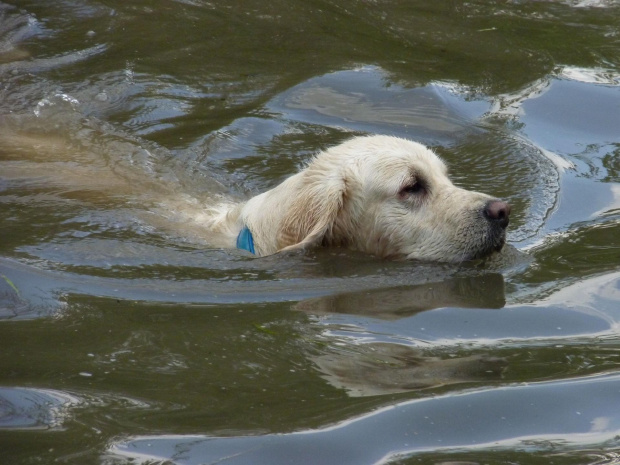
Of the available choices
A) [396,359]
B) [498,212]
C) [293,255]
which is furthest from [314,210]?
[396,359]

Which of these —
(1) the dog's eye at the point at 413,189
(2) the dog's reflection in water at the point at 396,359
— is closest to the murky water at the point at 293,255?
(2) the dog's reflection in water at the point at 396,359

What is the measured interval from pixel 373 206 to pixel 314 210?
0.40m

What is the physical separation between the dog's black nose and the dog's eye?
0.50 metres

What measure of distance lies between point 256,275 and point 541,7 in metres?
6.37

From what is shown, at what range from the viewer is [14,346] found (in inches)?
159

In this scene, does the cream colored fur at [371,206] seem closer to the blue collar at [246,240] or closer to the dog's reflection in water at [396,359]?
the blue collar at [246,240]

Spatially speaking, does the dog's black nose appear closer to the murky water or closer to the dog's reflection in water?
the murky water

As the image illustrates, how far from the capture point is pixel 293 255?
5758 mm

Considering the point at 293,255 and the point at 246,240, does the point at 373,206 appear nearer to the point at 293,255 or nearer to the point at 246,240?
the point at 293,255

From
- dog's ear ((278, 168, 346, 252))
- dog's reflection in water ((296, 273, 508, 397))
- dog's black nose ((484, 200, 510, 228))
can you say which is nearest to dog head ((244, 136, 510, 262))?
dog's ear ((278, 168, 346, 252))

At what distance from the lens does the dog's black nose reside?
554cm

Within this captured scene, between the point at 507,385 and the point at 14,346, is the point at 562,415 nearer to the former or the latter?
the point at 507,385

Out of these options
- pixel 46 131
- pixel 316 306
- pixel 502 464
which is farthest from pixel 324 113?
pixel 502 464

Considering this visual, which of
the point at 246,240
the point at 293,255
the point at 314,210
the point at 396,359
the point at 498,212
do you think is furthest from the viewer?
the point at 246,240
